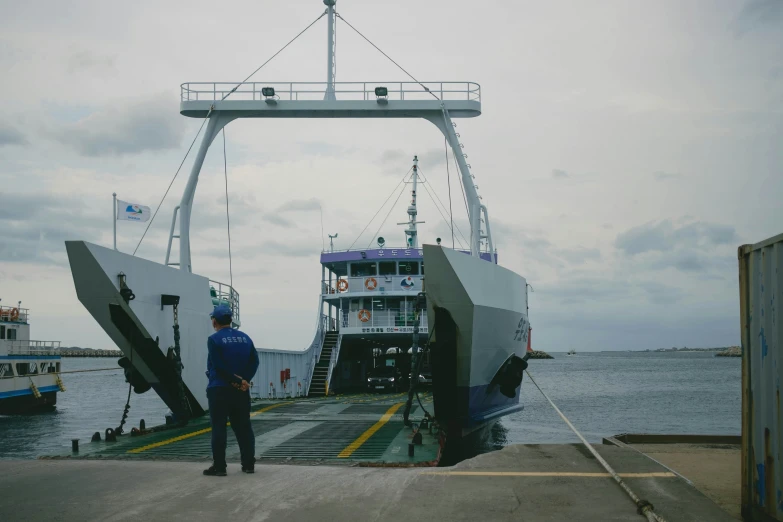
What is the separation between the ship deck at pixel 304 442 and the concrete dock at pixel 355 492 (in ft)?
3.82

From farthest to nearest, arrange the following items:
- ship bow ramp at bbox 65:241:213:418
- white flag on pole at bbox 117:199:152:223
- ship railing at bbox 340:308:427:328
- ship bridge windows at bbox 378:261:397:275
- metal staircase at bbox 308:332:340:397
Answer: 1. ship railing at bbox 340:308:427:328
2. ship bridge windows at bbox 378:261:397:275
3. metal staircase at bbox 308:332:340:397
4. white flag on pole at bbox 117:199:152:223
5. ship bow ramp at bbox 65:241:213:418

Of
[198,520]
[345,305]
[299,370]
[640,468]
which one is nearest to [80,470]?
[198,520]

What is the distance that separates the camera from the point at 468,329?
1155 cm

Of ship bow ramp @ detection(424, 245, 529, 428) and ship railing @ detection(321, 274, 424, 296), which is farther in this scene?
ship railing @ detection(321, 274, 424, 296)

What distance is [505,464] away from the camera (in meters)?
6.38

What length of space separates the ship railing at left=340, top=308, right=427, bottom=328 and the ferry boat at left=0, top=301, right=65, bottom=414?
46.3ft

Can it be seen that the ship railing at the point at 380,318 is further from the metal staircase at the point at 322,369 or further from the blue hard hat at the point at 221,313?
the blue hard hat at the point at 221,313

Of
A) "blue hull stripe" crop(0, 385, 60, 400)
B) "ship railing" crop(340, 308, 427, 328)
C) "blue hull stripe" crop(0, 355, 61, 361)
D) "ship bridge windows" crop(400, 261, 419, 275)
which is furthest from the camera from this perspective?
"blue hull stripe" crop(0, 385, 60, 400)

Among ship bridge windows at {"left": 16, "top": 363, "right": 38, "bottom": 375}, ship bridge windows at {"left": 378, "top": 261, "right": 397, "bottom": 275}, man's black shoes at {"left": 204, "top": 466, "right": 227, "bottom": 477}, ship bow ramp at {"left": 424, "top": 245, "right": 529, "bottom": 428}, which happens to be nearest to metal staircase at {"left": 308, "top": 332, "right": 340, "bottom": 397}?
ship bridge windows at {"left": 378, "top": 261, "right": 397, "bottom": 275}

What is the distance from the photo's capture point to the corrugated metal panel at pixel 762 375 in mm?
4418

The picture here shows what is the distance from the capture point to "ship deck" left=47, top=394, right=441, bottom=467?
798cm

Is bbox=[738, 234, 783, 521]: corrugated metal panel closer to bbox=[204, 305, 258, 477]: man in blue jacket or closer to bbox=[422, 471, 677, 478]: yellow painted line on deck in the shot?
bbox=[422, 471, 677, 478]: yellow painted line on deck

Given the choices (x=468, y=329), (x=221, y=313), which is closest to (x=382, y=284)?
(x=468, y=329)

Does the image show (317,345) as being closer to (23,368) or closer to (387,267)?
(387,267)
